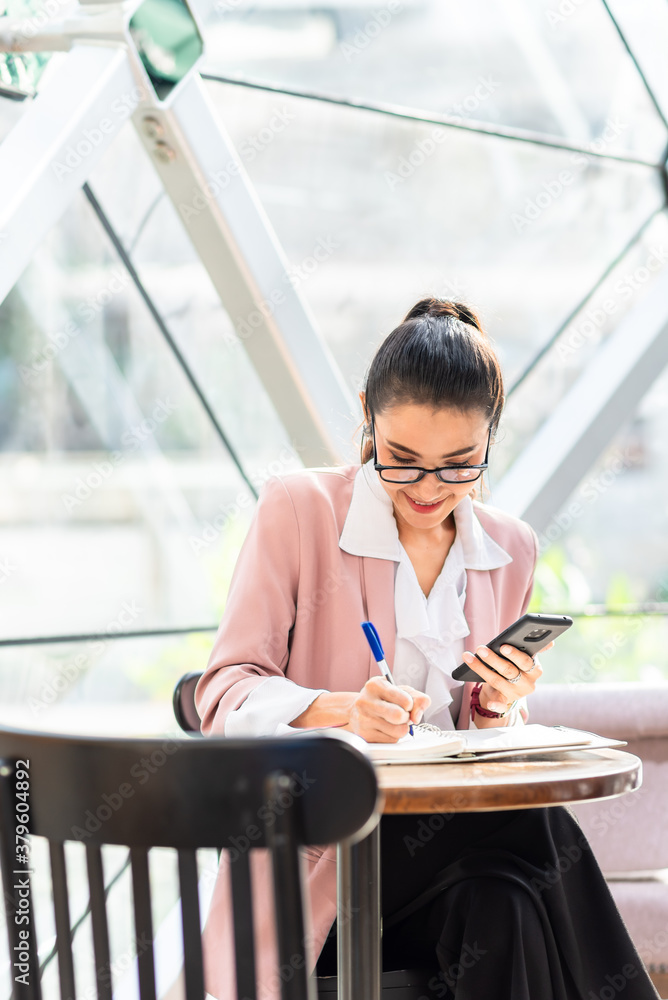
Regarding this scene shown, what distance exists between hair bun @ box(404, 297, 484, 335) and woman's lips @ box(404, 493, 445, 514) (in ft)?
1.33

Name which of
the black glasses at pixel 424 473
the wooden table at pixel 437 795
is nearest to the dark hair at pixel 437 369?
the black glasses at pixel 424 473

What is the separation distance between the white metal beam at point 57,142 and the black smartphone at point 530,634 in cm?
147

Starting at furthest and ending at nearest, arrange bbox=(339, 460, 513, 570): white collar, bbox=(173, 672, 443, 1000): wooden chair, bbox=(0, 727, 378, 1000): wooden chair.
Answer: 1. bbox=(339, 460, 513, 570): white collar
2. bbox=(173, 672, 443, 1000): wooden chair
3. bbox=(0, 727, 378, 1000): wooden chair

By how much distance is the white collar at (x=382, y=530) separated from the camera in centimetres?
196

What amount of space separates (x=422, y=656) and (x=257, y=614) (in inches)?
13.6

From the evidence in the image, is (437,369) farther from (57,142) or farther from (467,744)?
(57,142)

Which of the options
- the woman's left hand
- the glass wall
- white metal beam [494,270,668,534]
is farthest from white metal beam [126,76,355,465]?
the woman's left hand

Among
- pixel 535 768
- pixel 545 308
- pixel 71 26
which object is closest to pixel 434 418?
pixel 535 768

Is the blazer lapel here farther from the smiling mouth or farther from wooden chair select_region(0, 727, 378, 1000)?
wooden chair select_region(0, 727, 378, 1000)

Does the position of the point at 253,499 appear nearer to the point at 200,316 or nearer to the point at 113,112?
the point at 200,316

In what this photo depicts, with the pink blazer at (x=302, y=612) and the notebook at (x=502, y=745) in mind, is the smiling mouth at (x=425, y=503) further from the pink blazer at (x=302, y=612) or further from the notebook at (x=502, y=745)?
the notebook at (x=502, y=745)

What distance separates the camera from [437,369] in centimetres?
183

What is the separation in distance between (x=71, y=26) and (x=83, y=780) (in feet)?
7.55

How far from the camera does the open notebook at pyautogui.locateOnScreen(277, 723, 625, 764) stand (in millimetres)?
1439
